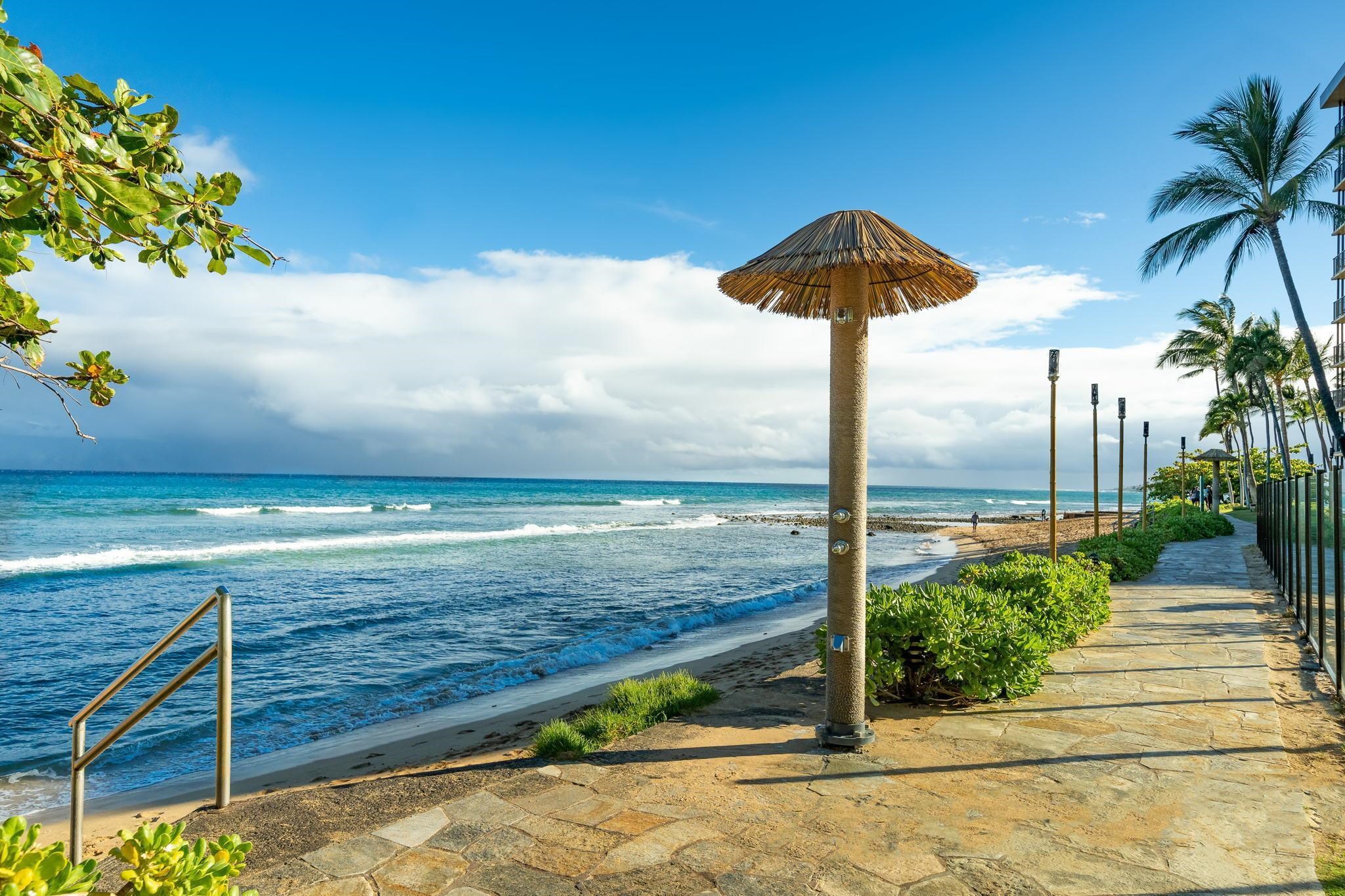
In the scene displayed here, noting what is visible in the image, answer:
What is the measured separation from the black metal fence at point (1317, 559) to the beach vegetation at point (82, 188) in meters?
7.53

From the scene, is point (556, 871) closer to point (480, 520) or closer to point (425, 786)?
point (425, 786)

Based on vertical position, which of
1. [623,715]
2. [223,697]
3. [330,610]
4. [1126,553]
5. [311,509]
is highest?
[1126,553]

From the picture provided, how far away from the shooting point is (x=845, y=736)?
464 cm

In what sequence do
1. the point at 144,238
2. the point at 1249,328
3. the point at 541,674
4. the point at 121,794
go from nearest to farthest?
the point at 144,238 < the point at 121,794 < the point at 541,674 < the point at 1249,328

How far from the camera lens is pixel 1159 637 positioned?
779 cm

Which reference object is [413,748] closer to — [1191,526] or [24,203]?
[24,203]

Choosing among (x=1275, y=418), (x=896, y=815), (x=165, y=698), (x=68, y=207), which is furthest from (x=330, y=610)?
(x=1275, y=418)

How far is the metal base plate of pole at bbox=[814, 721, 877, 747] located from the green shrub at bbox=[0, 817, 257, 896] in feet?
11.8

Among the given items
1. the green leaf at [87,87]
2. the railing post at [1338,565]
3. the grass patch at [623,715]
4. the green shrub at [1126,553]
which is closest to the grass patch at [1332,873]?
the railing post at [1338,565]

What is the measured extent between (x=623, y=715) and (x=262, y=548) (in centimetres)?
2347

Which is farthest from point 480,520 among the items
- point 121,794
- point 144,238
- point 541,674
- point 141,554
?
point 144,238

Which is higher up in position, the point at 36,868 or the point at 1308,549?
the point at 1308,549

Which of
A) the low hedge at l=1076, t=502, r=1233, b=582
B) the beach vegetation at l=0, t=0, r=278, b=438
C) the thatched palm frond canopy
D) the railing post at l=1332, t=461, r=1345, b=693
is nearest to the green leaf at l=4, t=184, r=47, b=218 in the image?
the beach vegetation at l=0, t=0, r=278, b=438

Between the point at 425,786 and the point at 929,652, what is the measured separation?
355 cm
